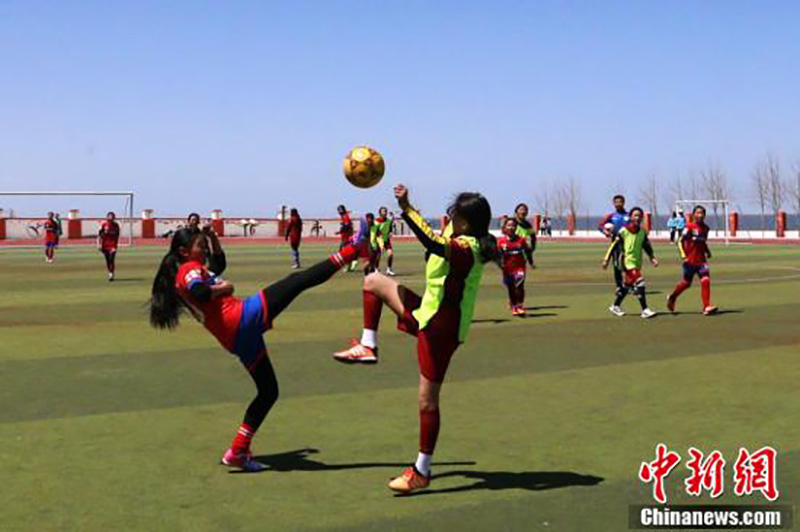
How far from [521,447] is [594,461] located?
0.65 m

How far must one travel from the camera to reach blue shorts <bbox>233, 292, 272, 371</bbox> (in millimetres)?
6867

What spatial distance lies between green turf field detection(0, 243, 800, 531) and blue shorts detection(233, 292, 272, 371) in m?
0.82

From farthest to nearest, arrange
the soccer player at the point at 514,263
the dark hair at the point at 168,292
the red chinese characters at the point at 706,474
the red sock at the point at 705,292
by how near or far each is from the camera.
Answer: the soccer player at the point at 514,263 < the red sock at the point at 705,292 < the dark hair at the point at 168,292 < the red chinese characters at the point at 706,474

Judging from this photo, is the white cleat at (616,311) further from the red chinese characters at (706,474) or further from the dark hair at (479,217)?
the dark hair at (479,217)

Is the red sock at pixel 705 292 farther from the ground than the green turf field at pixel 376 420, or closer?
farther from the ground

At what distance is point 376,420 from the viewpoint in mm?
8531

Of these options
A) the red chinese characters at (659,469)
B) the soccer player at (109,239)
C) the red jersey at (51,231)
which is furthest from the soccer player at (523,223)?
the red jersey at (51,231)

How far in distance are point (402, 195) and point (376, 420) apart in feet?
9.91

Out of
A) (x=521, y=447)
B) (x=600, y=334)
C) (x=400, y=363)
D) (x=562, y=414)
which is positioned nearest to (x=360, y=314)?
(x=600, y=334)

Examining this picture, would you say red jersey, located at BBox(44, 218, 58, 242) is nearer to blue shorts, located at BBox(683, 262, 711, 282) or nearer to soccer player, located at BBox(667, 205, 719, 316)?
soccer player, located at BBox(667, 205, 719, 316)

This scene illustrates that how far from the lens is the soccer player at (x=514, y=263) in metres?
17.2

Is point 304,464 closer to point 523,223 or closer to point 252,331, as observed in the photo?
point 252,331

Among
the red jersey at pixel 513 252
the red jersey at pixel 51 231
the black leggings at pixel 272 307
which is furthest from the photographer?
the red jersey at pixel 51 231

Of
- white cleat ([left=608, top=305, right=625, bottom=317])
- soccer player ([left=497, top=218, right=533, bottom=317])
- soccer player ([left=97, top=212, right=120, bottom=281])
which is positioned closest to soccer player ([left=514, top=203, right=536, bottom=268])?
soccer player ([left=497, top=218, right=533, bottom=317])
